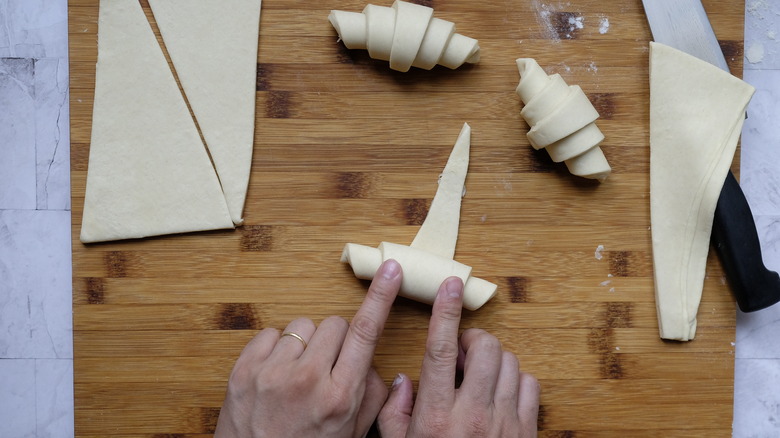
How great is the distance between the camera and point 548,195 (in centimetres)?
136

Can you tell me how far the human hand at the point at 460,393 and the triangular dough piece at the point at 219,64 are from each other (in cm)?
57

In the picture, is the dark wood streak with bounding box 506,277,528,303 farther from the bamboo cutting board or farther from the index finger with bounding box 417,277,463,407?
the index finger with bounding box 417,277,463,407

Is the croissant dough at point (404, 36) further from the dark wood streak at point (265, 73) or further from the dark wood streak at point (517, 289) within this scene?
the dark wood streak at point (517, 289)

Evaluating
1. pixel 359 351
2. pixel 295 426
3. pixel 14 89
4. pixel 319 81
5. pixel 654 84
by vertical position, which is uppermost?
pixel 654 84

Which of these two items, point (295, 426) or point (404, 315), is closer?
point (295, 426)

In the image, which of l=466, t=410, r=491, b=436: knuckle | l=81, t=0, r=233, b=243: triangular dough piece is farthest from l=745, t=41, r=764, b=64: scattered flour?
l=81, t=0, r=233, b=243: triangular dough piece

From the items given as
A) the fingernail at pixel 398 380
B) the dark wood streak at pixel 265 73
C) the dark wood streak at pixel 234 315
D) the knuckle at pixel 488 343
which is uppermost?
the dark wood streak at pixel 265 73

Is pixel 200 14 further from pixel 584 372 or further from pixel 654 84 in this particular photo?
pixel 584 372

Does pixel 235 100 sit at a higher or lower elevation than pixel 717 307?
higher

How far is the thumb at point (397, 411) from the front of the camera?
50.9 inches

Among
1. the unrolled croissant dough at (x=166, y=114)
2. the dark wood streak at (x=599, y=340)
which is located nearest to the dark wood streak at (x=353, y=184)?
the unrolled croissant dough at (x=166, y=114)

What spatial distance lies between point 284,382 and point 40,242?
2.25ft

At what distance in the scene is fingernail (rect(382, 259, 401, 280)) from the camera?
4.09ft

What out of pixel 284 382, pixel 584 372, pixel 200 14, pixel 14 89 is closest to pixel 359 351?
pixel 284 382
